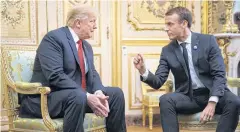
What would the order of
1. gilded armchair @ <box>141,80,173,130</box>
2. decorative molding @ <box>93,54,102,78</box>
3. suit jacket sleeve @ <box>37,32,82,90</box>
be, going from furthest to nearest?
1. decorative molding @ <box>93,54,102,78</box>
2. gilded armchair @ <box>141,80,173,130</box>
3. suit jacket sleeve @ <box>37,32,82,90</box>

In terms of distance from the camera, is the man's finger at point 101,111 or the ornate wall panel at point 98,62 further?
the ornate wall panel at point 98,62

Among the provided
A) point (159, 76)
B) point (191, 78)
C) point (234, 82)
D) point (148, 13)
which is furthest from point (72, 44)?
point (148, 13)

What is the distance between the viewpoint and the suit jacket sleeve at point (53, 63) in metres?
2.04

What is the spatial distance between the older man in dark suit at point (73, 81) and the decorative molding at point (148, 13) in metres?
1.78

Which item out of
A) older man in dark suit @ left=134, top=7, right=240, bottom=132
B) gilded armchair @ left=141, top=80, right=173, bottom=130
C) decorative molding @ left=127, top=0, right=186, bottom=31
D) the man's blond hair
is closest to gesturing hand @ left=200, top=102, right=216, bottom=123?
older man in dark suit @ left=134, top=7, right=240, bottom=132

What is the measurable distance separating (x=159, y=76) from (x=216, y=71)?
0.39 meters

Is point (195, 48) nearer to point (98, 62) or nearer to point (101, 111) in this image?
point (101, 111)

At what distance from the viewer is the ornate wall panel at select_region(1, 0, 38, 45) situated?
3531mm

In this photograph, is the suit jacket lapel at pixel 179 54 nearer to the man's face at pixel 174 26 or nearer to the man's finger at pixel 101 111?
the man's face at pixel 174 26

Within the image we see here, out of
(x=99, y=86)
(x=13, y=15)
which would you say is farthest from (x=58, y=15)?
(x=99, y=86)

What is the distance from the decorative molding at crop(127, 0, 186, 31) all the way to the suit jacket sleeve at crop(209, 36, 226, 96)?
1.81m

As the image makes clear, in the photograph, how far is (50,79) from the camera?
205 centimetres

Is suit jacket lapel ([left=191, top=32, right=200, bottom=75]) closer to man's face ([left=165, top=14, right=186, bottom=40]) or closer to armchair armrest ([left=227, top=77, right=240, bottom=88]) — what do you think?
man's face ([left=165, top=14, right=186, bottom=40])

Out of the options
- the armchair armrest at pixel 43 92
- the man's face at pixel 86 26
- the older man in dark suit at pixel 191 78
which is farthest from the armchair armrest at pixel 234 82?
the armchair armrest at pixel 43 92
